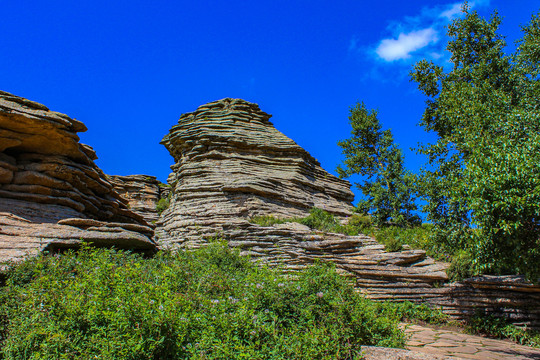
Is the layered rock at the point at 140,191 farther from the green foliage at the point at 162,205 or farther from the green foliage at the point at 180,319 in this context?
the green foliage at the point at 180,319

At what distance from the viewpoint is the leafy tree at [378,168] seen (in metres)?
23.0

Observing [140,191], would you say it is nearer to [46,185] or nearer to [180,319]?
[46,185]

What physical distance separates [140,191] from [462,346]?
2551 cm

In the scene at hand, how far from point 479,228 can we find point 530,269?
4.70 feet

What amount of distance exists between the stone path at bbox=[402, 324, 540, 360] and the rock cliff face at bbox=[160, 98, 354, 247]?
9.36m

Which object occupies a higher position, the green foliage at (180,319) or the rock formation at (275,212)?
the rock formation at (275,212)

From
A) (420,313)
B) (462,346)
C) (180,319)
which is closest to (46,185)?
(180,319)

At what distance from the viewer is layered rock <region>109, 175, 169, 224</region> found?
27.2 metres

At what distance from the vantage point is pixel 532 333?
400 inches

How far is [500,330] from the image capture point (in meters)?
10.5

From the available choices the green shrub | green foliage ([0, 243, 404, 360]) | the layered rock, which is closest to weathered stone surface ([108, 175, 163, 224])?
the layered rock

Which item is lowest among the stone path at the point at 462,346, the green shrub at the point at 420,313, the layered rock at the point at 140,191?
the stone path at the point at 462,346

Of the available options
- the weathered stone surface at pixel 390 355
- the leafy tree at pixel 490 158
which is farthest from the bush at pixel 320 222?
the weathered stone surface at pixel 390 355

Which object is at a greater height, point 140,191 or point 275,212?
point 140,191
